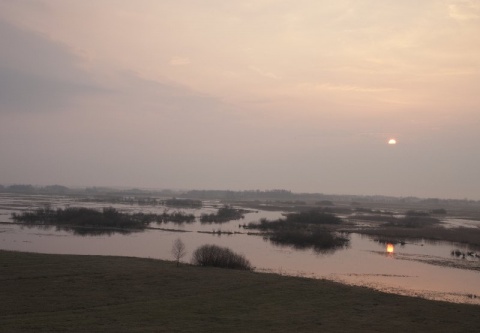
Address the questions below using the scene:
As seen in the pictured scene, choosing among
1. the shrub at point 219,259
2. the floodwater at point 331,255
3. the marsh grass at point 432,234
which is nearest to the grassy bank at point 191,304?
the shrub at point 219,259

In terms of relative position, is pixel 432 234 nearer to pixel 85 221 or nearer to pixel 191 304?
pixel 85 221

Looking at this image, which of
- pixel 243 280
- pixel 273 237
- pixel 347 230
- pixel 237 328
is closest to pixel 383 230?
pixel 347 230

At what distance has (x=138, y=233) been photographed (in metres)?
65.9

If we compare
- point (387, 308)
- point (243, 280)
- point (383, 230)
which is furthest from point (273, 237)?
point (387, 308)

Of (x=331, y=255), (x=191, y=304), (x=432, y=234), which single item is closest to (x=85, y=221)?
(x=331, y=255)

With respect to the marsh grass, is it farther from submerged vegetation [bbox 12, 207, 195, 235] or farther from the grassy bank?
the grassy bank

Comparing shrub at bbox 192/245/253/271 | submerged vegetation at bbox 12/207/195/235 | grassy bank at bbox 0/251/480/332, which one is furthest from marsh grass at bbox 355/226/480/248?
grassy bank at bbox 0/251/480/332

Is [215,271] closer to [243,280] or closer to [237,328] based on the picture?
[243,280]

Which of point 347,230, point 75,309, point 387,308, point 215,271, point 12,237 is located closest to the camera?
point 75,309

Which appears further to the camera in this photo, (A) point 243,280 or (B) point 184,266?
(B) point 184,266

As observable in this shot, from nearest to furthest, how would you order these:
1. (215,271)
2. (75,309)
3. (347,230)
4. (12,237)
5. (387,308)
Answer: (75,309)
(387,308)
(215,271)
(12,237)
(347,230)

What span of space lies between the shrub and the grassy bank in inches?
191

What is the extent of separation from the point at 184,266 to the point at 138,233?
109 feet

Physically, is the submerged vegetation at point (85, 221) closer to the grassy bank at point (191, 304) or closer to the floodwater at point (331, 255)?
the floodwater at point (331, 255)
